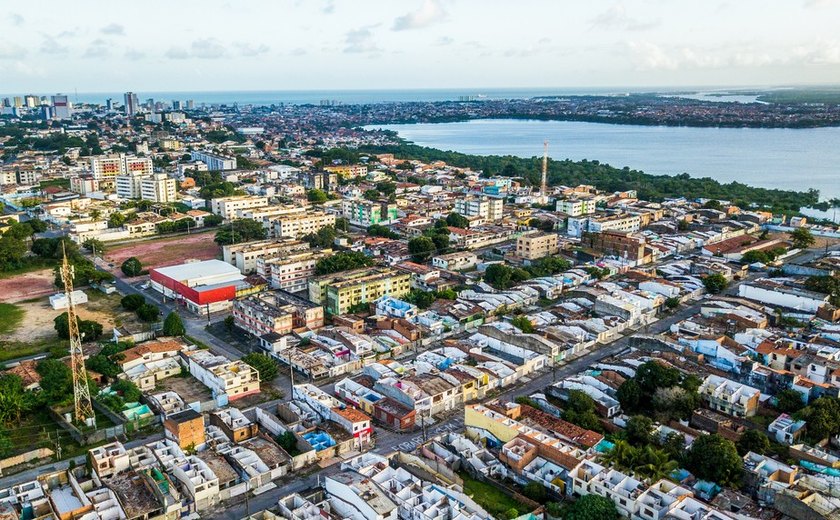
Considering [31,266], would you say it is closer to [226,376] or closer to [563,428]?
[226,376]

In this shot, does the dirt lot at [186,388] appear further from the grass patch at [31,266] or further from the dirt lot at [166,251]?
the grass patch at [31,266]

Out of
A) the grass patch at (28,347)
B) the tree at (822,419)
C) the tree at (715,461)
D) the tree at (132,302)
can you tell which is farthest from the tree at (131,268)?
the tree at (822,419)

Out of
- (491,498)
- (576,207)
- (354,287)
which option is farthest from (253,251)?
(576,207)

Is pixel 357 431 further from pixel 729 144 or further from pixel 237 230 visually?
pixel 729 144

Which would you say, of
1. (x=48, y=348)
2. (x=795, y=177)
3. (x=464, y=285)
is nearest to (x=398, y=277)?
(x=464, y=285)

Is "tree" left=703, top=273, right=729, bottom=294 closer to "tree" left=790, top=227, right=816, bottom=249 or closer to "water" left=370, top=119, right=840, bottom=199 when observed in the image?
"tree" left=790, top=227, right=816, bottom=249

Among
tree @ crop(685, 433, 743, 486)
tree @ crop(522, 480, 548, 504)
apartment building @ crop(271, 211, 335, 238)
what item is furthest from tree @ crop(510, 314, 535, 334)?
apartment building @ crop(271, 211, 335, 238)
